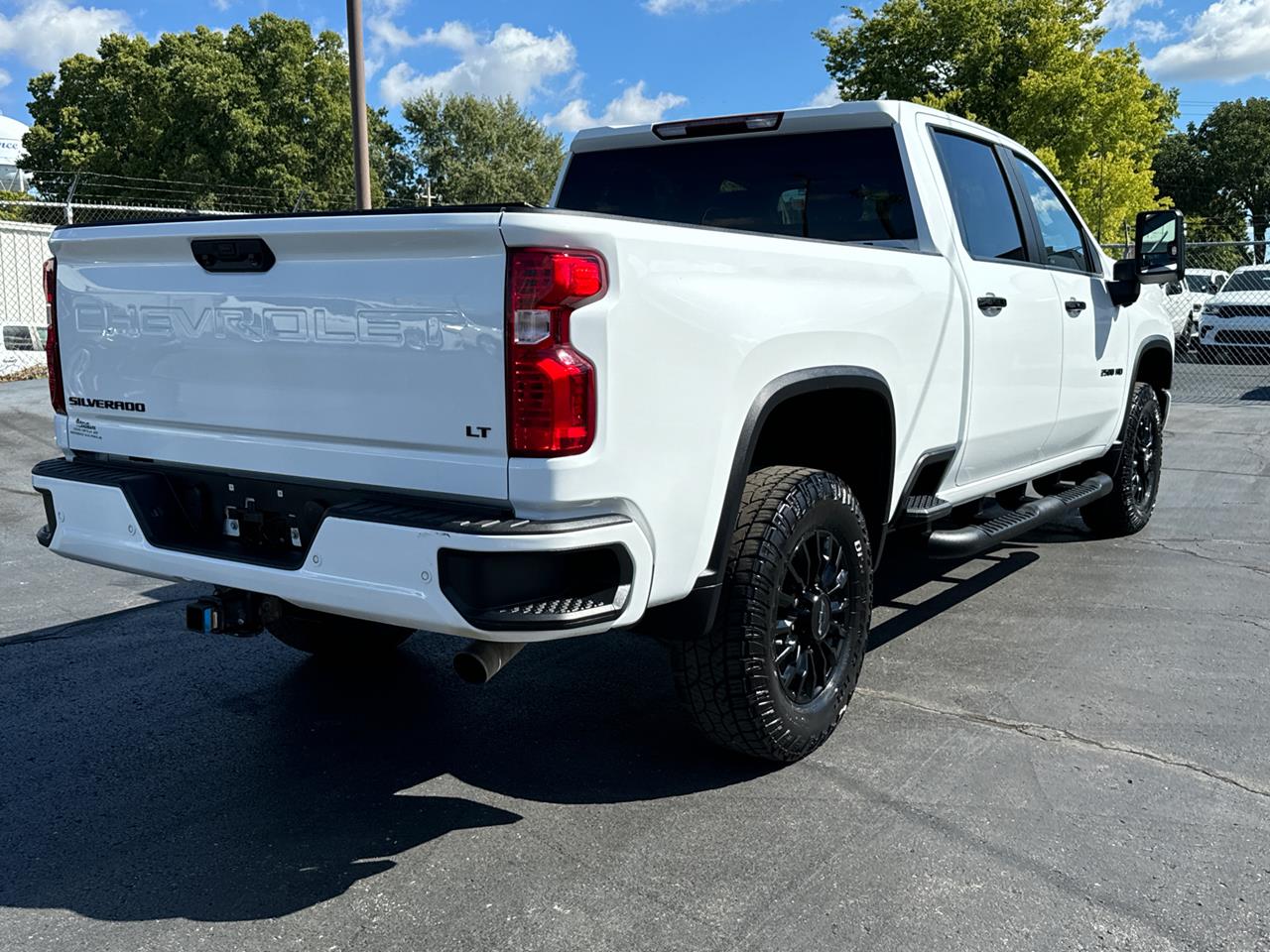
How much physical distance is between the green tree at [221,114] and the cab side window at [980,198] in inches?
1698

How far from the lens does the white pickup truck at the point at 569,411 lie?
8.64ft

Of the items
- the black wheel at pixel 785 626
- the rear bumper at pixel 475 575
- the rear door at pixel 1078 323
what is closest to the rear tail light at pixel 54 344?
the rear bumper at pixel 475 575

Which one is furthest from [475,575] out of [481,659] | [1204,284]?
[1204,284]

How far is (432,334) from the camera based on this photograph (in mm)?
2709

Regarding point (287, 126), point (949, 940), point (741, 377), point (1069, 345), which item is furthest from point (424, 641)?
point (287, 126)

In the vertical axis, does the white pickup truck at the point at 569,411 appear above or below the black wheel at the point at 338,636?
above

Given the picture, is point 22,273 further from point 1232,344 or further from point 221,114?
point 221,114

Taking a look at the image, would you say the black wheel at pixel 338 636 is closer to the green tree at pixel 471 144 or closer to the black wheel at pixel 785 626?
the black wheel at pixel 785 626

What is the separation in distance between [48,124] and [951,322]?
58317 mm

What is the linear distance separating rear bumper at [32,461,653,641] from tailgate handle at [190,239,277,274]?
2.37ft

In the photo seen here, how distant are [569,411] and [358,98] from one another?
7411mm

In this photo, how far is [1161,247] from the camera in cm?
568

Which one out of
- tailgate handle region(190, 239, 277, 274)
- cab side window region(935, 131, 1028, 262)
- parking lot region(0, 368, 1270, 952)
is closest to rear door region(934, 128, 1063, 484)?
cab side window region(935, 131, 1028, 262)

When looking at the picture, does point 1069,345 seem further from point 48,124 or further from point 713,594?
point 48,124
